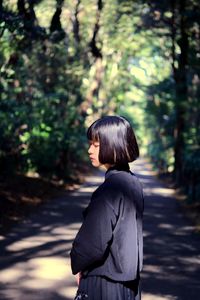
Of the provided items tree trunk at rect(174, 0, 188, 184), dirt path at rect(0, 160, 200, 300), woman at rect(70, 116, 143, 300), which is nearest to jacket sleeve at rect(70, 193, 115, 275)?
woman at rect(70, 116, 143, 300)

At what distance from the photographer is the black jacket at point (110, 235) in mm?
2809

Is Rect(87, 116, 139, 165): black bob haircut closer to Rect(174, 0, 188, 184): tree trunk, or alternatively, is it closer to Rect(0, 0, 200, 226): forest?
Rect(0, 0, 200, 226): forest

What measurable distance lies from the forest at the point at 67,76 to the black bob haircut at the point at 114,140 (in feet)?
29.0

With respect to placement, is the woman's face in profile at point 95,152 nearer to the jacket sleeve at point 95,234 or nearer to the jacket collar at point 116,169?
the jacket collar at point 116,169

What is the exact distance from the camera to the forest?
16328 millimetres

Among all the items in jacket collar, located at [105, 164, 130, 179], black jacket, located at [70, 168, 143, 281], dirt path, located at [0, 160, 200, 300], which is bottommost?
dirt path, located at [0, 160, 200, 300]

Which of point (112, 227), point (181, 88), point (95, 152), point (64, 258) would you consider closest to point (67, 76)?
point (181, 88)

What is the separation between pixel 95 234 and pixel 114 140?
1.51 ft

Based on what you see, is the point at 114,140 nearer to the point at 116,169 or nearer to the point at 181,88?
the point at 116,169

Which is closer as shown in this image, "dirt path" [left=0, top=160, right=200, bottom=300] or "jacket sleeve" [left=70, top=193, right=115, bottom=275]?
"jacket sleeve" [left=70, top=193, right=115, bottom=275]

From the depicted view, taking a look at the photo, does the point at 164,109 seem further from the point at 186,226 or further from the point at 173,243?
the point at 173,243

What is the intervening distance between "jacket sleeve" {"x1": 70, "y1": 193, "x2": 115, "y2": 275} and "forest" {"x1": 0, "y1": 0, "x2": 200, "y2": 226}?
9.07m

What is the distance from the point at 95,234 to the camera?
2818 millimetres

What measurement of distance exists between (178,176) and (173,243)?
56.2 feet
